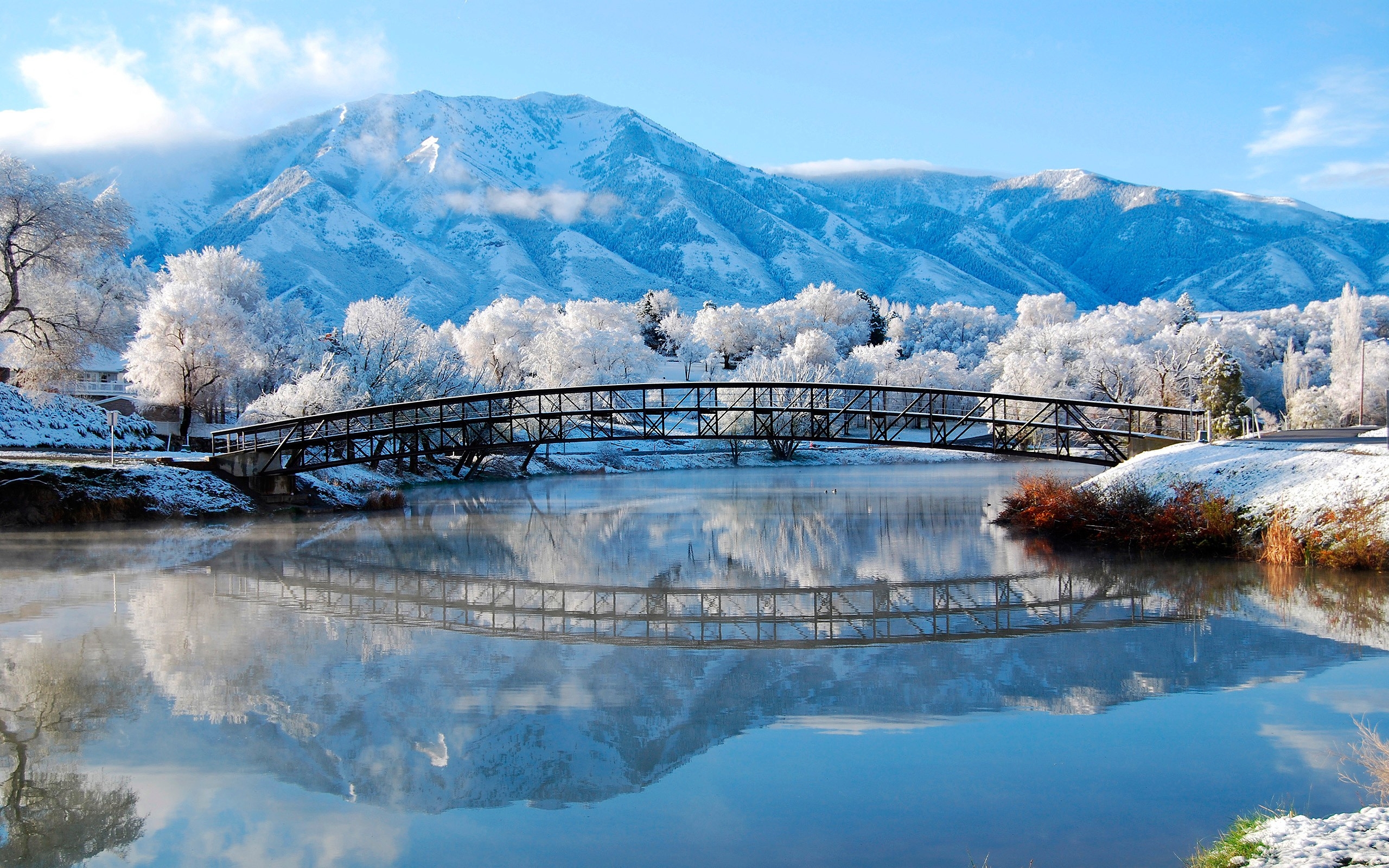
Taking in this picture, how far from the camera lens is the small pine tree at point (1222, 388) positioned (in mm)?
65938

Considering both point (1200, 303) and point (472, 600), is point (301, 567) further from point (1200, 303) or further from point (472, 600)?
point (1200, 303)

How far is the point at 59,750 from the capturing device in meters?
10.3

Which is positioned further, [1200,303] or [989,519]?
[1200,303]

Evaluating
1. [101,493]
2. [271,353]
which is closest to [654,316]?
[271,353]

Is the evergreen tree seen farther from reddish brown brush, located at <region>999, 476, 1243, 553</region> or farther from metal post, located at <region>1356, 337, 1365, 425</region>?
reddish brown brush, located at <region>999, 476, 1243, 553</region>

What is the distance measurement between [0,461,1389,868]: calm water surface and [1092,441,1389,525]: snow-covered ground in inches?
120

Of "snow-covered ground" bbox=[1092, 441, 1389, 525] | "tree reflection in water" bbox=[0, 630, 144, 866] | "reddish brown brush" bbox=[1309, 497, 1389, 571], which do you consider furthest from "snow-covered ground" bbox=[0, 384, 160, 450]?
"reddish brown brush" bbox=[1309, 497, 1389, 571]

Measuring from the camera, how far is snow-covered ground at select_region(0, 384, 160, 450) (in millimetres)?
43688

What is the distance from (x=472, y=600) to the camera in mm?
19844

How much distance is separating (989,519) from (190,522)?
96.1 feet

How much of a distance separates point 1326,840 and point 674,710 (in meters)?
6.91

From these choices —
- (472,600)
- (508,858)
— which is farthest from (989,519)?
(508,858)

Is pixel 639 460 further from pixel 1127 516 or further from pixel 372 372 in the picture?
pixel 1127 516

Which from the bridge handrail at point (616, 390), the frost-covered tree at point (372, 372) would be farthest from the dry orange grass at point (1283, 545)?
the frost-covered tree at point (372, 372)
